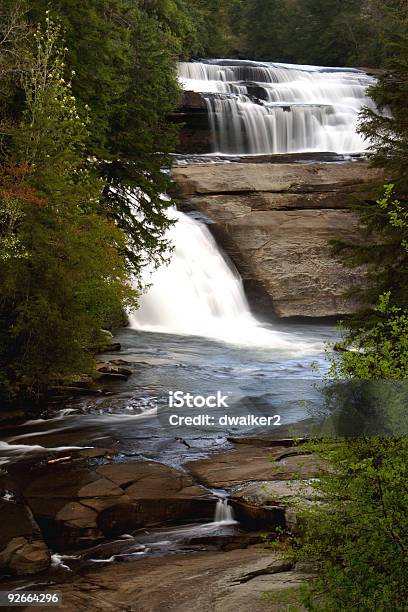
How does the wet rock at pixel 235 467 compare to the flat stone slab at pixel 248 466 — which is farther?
the wet rock at pixel 235 467

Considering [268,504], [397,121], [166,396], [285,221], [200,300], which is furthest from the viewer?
[285,221]

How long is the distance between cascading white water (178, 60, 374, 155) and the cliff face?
18.6 ft

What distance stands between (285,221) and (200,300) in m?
4.44

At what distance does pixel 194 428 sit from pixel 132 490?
315 cm

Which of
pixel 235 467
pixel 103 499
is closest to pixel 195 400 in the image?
pixel 235 467

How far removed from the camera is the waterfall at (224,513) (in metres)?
9.17

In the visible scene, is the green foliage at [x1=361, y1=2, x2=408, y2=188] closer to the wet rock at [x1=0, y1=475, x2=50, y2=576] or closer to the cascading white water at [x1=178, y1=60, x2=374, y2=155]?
the wet rock at [x1=0, y1=475, x2=50, y2=576]

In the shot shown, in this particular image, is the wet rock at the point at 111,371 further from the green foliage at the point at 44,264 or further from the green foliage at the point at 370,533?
the green foliage at the point at 370,533

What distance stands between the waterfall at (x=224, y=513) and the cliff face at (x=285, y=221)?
14675mm

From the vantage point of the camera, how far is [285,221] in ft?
82.5

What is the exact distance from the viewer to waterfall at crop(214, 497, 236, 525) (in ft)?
30.1

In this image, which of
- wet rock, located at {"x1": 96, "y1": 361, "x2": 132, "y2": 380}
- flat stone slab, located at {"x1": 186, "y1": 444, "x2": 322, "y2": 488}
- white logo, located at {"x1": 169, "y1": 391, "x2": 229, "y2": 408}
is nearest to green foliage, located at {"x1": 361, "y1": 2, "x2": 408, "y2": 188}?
flat stone slab, located at {"x1": 186, "y1": 444, "x2": 322, "y2": 488}

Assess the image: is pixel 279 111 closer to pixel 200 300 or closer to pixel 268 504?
pixel 200 300

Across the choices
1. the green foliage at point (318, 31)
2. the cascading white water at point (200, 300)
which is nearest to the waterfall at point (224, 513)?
the cascading white water at point (200, 300)
